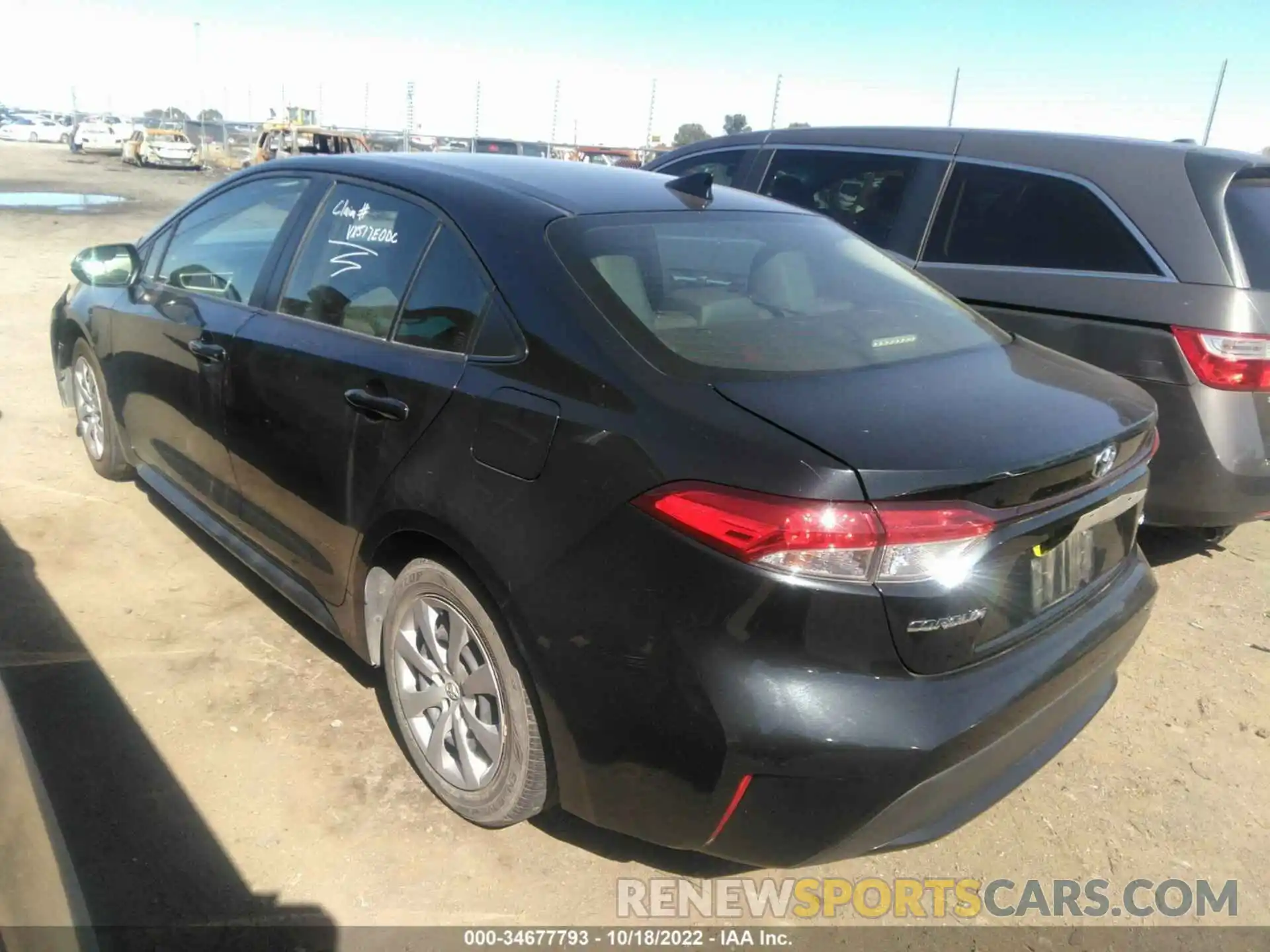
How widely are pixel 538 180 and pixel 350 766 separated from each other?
71.6 inches

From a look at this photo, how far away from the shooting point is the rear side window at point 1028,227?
13.1 feet

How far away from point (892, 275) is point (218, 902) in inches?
101

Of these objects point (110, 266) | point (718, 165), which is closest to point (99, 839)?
point (110, 266)

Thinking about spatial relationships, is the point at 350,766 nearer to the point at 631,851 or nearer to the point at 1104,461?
the point at 631,851

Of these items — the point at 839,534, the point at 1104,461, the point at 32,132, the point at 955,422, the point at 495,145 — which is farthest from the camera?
the point at 32,132

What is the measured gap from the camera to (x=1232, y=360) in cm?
351

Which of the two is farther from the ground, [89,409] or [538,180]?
[538,180]

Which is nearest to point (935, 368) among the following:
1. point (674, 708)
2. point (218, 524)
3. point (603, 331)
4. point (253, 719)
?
→ point (603, 331)

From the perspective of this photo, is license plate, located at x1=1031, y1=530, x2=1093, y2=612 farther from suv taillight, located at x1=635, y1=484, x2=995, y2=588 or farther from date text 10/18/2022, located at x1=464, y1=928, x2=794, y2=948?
date text 10/18/2022, located at x1=464, y1=928, x2=794, y2=948

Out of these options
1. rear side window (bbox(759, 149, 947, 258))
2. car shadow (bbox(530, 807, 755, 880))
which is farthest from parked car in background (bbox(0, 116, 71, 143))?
car shadow (bbox(530, 807, 755, 880))

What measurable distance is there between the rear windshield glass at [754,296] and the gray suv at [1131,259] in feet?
3.98

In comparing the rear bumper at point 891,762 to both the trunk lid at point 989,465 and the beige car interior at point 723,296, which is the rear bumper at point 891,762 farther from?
the beige car interior at point 723,296

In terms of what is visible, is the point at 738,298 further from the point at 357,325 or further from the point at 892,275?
the point at 357,325

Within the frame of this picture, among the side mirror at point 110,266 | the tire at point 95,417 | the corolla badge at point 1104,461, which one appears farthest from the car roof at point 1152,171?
the tire at point 95,417
